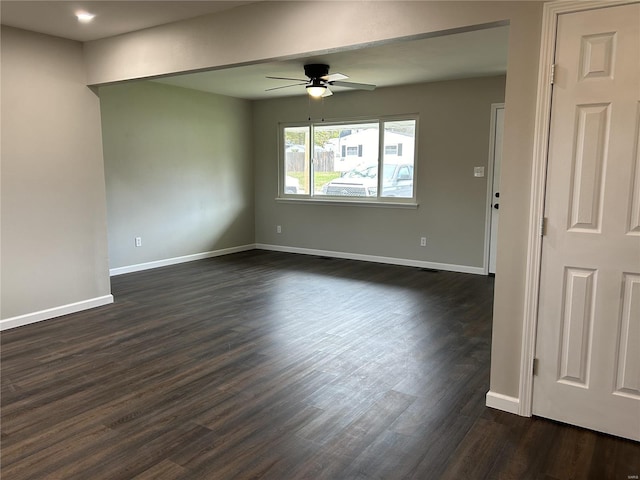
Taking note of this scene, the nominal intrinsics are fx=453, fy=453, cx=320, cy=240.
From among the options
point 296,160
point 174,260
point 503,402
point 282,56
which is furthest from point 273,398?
point 296,160

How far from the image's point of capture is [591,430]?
92.7 inches

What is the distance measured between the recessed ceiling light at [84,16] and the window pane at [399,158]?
13.3 feet

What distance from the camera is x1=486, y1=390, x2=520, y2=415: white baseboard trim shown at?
2.53 m

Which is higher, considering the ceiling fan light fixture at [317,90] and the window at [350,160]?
Result: the ceiling fan light fixture at [317,90]

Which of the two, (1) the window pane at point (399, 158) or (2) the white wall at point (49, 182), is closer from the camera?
(2) the white wall at point (49, 182)

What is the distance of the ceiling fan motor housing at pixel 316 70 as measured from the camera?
188 inches

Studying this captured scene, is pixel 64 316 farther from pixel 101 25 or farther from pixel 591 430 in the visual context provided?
pixel 591 430

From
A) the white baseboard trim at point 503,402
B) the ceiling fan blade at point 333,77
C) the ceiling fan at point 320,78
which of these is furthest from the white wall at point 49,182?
the white baseboard trim at point 503,402

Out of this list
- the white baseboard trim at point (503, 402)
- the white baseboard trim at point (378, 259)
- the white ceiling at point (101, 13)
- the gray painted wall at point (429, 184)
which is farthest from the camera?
the white baseboard trim at point (378, 259)

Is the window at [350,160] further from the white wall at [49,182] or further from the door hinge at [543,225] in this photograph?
the door hinge at [543,225]

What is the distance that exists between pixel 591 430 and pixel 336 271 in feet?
13.2

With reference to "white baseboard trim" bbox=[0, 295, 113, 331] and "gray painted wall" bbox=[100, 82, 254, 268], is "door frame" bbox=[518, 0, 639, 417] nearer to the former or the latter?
"white baseboard trim" bbox=[0, 295, 113, 331]

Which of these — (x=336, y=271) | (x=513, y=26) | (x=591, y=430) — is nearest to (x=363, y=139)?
(x=336, y=271)

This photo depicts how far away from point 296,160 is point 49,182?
13.3ft
